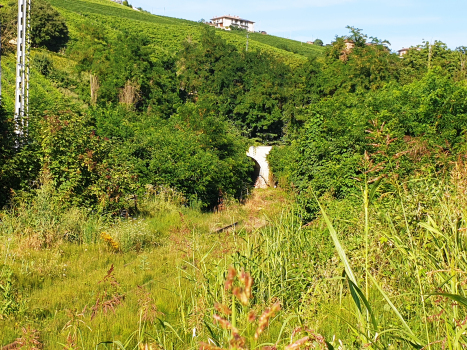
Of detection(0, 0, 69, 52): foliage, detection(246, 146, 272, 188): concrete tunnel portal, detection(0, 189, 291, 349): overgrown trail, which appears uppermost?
detection(0, 0, 69, 52): foliage

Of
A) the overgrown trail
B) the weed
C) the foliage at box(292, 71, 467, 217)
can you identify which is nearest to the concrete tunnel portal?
the foliage at box(292, 71, 467, 217)

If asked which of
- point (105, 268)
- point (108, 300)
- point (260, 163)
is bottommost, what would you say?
point (260, 163)

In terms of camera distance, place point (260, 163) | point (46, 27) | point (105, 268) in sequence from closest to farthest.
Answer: point (105, 268) → point (260, 163) → point (46, 27)

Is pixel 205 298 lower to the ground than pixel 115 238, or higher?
higher

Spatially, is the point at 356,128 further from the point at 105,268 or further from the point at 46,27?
the point at 46,27

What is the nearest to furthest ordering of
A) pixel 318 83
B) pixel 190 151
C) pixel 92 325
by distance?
pixel 92 325 < pixel 190 151 < pixel 318 83

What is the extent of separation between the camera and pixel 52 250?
7926 millimetres

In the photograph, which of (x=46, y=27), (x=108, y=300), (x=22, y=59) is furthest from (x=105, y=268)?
(x=46, y=27)

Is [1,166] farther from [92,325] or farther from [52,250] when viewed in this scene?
[92,325]

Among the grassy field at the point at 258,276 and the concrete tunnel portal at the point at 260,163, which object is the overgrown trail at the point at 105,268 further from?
the concrete tunnel portal at the point at 260,163

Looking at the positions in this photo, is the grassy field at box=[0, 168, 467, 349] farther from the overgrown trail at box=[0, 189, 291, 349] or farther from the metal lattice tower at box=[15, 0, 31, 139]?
the metal lattice tower at box=[15, 0, 31, 139]

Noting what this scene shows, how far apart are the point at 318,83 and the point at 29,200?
31.5m

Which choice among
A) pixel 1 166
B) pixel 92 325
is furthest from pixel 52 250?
pixel 92 325

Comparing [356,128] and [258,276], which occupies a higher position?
[356,128]
